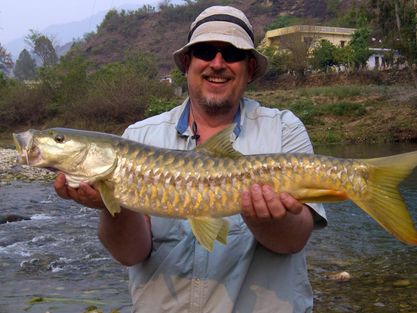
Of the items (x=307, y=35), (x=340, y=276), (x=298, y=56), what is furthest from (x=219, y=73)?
(x=307, y=35)

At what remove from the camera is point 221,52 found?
3822mm

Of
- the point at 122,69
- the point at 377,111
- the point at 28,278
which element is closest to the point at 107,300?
the point at 28,278

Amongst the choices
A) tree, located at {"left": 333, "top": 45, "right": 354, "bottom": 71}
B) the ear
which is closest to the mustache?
the ear

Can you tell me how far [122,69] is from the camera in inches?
2212

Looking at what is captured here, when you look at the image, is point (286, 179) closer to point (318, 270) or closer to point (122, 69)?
point (318, 270)

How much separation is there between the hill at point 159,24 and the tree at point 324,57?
67.1 m

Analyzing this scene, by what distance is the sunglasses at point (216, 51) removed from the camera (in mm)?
3830

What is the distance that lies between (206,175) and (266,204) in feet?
1.39

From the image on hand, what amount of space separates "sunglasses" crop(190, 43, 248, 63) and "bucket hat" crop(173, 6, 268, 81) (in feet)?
0.21

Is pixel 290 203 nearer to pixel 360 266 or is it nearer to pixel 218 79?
pixel 218 79

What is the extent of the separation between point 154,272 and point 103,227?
1.45 feet

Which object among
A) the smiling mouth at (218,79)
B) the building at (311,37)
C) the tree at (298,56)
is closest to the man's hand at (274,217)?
the smiling mouth at (218,79)

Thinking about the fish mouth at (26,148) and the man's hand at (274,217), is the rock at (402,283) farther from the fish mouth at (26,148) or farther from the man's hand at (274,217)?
the fish mouth at (26,148)

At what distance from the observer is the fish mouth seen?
341 centimetres
